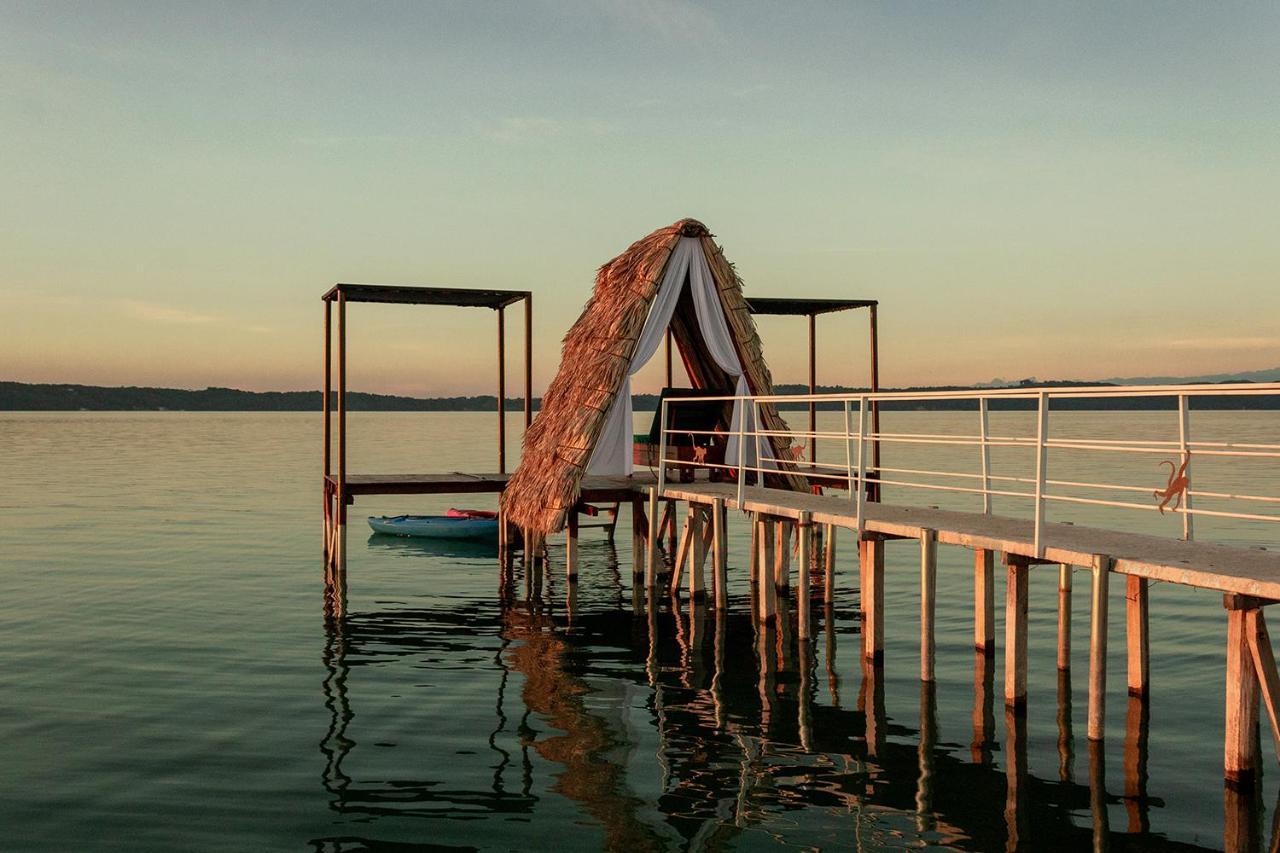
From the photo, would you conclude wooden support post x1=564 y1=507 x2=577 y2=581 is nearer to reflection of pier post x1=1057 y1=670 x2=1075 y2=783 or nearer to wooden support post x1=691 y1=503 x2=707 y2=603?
wooden support post x1=691 y1=503 x2=707 y2=603

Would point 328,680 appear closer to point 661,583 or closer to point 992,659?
point 992,659

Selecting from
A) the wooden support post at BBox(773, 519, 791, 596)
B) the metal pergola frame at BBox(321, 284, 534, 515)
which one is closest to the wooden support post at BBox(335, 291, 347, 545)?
the metal pergola frame at BBox(321, 284, 534, 515)

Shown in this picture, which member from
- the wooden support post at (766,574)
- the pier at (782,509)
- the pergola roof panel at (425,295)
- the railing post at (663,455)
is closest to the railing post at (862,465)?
the pier at (782,509)

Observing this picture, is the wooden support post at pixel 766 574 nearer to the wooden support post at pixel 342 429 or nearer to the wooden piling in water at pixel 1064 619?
the wooden piling in water at pixel 1064 619

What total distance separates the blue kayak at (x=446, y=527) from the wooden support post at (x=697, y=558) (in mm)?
9466

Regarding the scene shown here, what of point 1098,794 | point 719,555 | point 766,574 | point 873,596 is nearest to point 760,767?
point 1098,794

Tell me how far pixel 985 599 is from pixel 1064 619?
768 millimetres

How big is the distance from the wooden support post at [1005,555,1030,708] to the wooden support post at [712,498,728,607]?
19.3ft

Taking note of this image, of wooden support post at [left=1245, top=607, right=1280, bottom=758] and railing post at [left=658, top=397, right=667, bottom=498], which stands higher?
railing post at [left=658, top=397, right=667, bottom=498]

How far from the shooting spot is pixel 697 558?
1697 cm

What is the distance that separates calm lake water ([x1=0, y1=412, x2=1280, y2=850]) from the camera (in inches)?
321

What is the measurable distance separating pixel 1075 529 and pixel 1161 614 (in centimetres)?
652

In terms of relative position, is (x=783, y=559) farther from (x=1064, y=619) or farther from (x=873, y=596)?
(x=1064, y=619)

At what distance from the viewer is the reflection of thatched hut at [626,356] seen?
56.3 feet
